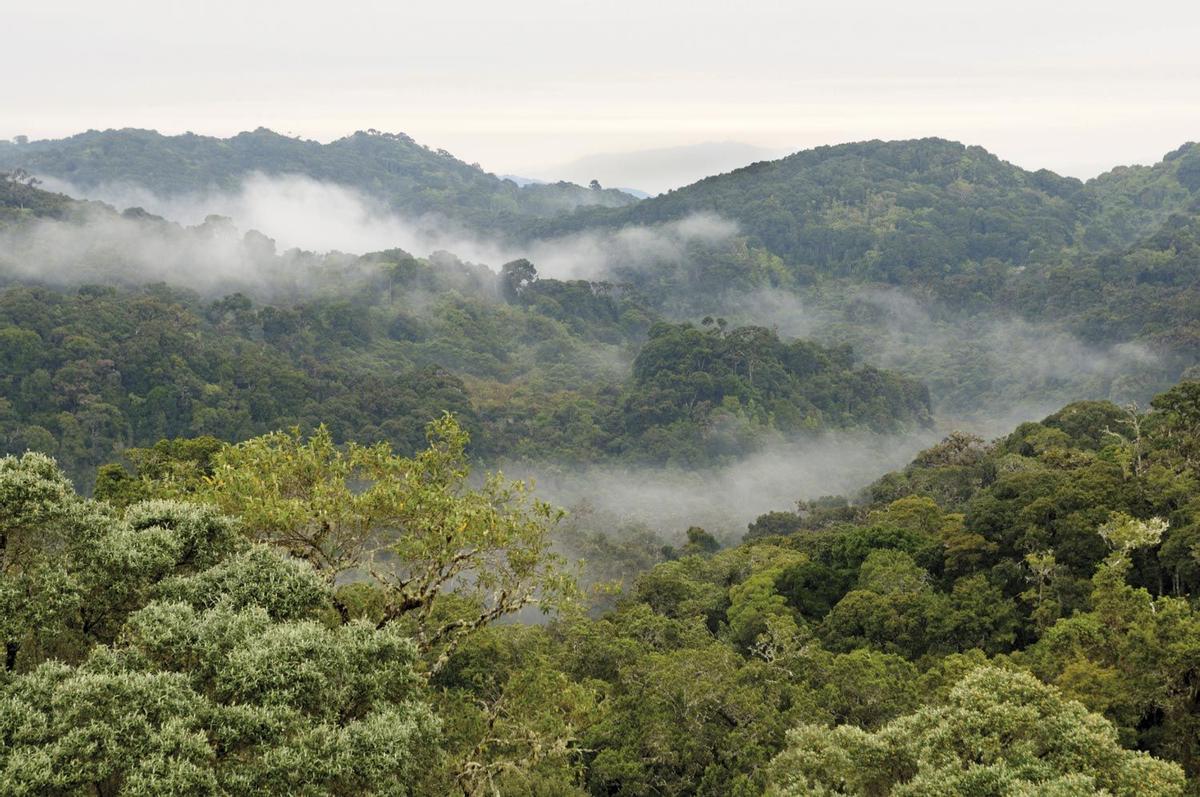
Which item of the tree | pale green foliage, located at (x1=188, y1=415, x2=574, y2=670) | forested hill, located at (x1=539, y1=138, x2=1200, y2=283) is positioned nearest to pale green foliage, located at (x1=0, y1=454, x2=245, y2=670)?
pale green foliage, located at (x1=188, y1=415, x2=574, y2=670)

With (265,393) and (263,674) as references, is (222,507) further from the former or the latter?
(265,393)

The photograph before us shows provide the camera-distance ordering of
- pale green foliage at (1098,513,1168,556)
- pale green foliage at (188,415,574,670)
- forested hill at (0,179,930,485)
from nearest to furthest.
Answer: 1. pale green foliage at (188,415,574,670)
2. pale green foliage at (1098,513,1168,556)
3. forested hill at (0,179,930,485)

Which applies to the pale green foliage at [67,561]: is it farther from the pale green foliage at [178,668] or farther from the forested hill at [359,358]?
the forested hill at [359,358]

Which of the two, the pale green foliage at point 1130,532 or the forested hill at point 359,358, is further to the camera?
the forested hill at point 359,358

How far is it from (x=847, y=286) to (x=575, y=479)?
94.5m

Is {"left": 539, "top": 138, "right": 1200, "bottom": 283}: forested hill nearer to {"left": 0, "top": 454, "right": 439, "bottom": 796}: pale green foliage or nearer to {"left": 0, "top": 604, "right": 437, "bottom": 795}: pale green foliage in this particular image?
{"left": 0, "top": 454, "right": 439, "bottom": 796}: pale green foliage

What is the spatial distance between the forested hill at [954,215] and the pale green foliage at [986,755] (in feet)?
486

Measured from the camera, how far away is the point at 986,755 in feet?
45.4

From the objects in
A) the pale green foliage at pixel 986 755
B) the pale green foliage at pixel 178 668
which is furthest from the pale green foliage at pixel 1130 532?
the pale green foliage at pixel 178 668

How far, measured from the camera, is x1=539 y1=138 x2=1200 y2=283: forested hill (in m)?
166

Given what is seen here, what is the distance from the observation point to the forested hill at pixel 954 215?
166000 millimetres

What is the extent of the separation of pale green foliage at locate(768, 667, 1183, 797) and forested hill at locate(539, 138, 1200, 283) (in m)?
148

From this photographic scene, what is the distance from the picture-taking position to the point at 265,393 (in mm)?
81375

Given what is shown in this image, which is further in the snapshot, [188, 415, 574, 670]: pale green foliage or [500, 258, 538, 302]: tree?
[500, 258, 538, 302]: tree
